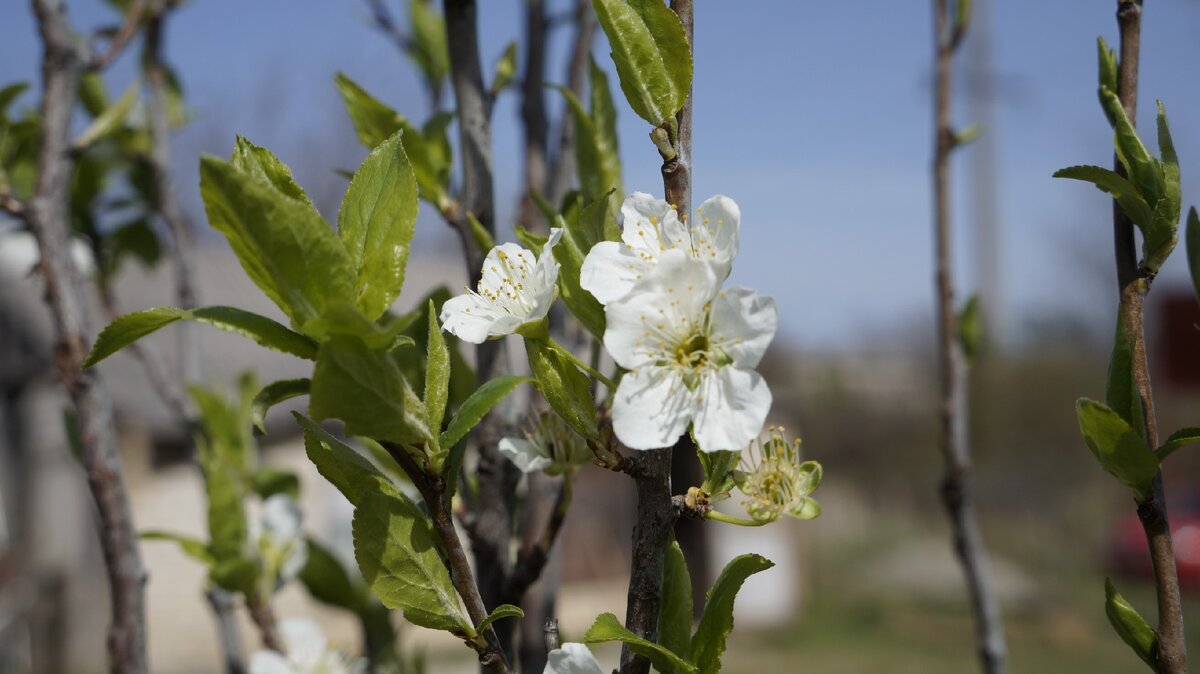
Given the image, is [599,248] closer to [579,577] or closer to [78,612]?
[78,612]

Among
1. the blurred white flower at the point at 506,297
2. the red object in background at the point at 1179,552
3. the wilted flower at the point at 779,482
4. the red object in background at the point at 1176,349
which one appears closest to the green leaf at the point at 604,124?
the blurred white flower at the point at 506,297

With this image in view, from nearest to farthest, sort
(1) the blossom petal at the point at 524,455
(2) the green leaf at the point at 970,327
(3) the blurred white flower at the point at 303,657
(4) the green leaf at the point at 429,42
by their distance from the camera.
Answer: (1) the blossom petal at the point at 524,455
(3) the blurred white flower at the point at 303,657
(2) the green leaf at the point at 970,327
(4) the green leaf at the point at 429,42

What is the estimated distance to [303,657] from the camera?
3.76 ft

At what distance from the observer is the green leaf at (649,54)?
63 centimetres

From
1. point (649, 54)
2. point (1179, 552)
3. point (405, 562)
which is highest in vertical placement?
point (649, 54)

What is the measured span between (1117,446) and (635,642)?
0.33 meters

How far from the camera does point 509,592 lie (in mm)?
903

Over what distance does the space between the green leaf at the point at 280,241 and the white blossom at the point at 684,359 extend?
16 cm

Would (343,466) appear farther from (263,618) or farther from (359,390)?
(263,618)

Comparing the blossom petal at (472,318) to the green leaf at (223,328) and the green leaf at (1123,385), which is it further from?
the green leaf at (1123,385)

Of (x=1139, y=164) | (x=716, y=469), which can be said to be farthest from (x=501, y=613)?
(x=1139, y=164)

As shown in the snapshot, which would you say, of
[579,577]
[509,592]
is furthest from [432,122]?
[579,577]

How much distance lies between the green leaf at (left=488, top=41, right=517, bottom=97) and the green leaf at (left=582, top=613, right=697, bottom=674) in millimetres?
692

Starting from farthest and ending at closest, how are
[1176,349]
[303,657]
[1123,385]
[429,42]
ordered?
[1176,349]
[429,42]
[303,657]
[1123,385]
